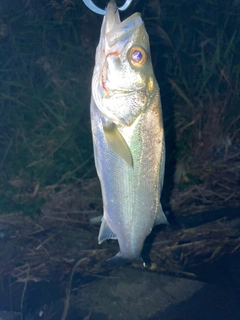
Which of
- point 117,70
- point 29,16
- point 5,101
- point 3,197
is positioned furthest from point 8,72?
point 117,70

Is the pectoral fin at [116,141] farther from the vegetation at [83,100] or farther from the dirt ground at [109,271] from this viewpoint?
the vegetation at [83,100]

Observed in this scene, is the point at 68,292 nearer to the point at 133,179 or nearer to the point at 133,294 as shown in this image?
the point at 133,294

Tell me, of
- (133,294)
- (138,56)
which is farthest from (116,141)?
(133,294)

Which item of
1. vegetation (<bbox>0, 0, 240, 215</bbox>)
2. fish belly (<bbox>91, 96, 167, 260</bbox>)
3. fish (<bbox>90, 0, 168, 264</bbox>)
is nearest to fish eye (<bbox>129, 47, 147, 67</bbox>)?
fish (<bbox>90, 0, 168, 264</bbox>)

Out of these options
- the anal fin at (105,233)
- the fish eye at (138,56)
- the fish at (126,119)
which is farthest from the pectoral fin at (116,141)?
the anal fin at (105,233)

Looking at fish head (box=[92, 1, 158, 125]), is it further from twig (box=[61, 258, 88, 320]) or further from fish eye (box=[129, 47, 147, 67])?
twig (box=[61, 258, 88, 320])

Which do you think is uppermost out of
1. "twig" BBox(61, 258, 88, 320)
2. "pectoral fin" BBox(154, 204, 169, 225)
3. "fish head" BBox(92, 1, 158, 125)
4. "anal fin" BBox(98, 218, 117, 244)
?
"fish head" BBox(92, 1, 158, 125)
